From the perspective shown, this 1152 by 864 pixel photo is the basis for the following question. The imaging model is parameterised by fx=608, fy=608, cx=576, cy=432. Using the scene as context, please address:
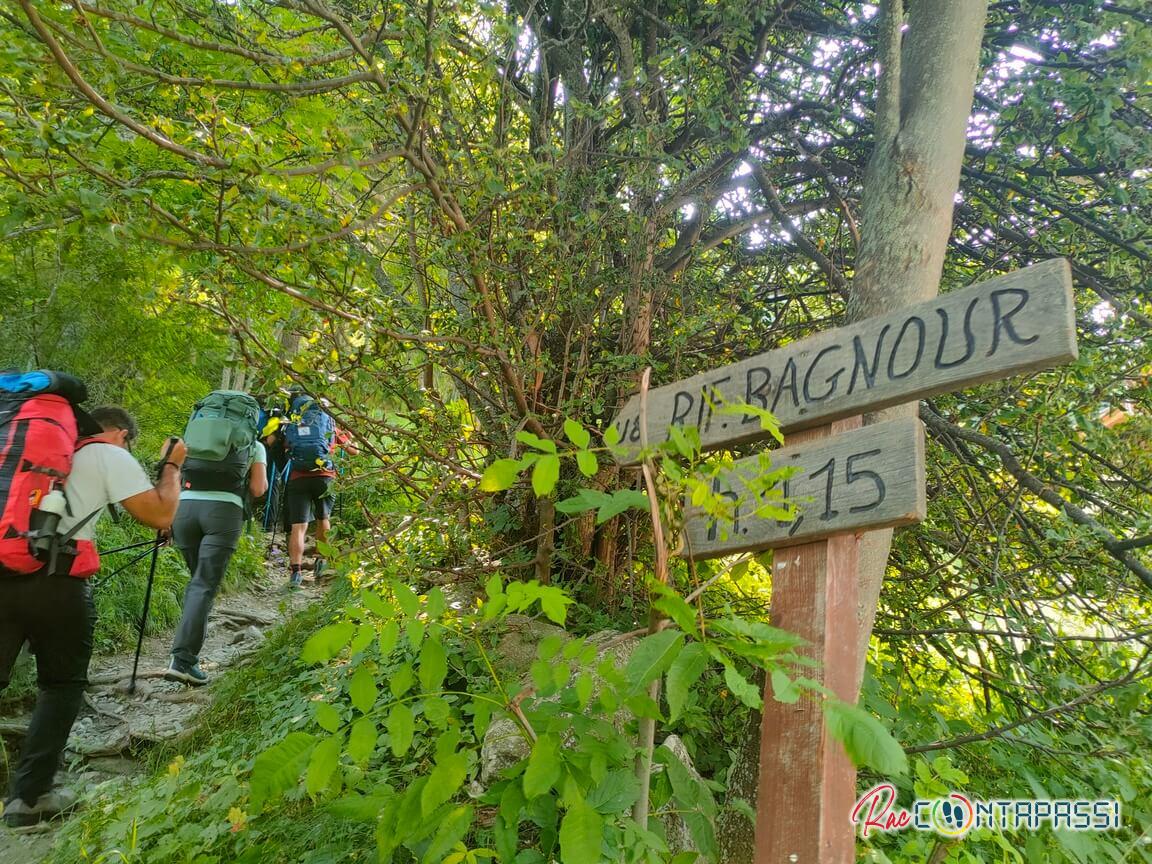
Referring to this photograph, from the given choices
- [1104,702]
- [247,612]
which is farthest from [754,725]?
[247,612]

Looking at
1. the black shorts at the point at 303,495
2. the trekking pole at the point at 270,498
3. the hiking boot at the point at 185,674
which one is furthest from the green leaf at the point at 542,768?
the trekking pole at the point at 270,498

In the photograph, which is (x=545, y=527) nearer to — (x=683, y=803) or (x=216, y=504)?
(x=683, y=803)

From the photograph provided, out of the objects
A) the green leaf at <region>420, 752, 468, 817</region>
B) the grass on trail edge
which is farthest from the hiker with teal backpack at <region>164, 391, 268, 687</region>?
the green leaf at <region>420, 752, 468, 817</region>

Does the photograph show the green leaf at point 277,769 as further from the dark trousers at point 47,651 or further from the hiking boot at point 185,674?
the hiking boot at point 185,674

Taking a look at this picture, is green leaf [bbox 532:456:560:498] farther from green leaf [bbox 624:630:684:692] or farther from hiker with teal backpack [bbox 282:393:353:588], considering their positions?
hiker with teal backpack [bbox 282:393:353:588]

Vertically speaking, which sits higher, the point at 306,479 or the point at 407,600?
the point at 306,479

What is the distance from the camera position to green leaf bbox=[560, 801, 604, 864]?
1.07 m

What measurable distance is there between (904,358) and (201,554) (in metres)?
4.67

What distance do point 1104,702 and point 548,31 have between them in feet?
14.9

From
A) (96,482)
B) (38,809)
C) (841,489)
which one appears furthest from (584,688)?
(38,809)

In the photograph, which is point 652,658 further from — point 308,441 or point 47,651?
point 308,441

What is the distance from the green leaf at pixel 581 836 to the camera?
107cm

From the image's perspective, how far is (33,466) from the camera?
9.07ft

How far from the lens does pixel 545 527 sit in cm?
344
